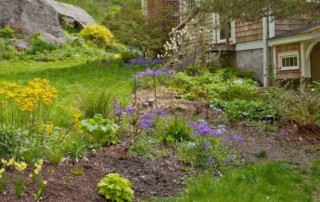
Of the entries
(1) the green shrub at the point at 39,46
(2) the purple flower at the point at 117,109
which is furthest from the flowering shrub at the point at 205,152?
(1) the green shrub at the point at 39,46

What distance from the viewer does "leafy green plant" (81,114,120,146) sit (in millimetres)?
5859

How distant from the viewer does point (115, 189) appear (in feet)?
14.7

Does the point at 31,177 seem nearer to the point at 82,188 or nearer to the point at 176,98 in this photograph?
the point at 82,188

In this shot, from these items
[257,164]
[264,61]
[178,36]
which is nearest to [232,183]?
[257,164]

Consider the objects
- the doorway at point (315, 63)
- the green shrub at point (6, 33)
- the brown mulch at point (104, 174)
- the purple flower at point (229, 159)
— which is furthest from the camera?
the green shrub at point (6, 33)

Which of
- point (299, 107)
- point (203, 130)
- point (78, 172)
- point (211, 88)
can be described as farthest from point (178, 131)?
point (211, 88)

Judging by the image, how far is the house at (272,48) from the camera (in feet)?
43.3

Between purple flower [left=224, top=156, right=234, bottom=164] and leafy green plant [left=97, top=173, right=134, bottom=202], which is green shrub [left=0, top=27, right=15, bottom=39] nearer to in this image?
purple flower [left=224, top=156, right=234, bottom=164]

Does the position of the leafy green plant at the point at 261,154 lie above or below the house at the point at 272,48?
below

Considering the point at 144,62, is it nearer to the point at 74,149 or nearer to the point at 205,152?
the point at 205,152

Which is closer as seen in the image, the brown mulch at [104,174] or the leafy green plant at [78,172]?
the brown mulch at [104,174]

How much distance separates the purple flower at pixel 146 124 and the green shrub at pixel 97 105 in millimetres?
638

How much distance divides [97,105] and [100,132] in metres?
1.17

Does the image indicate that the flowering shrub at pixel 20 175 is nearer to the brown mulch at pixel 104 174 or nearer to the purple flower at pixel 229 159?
the brown mulch at pixel 104 174
